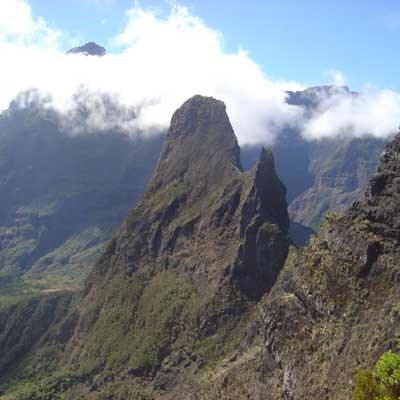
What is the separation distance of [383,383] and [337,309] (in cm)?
2905

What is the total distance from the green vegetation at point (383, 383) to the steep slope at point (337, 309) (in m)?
11.6

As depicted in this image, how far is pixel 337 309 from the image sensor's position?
92.9 metres

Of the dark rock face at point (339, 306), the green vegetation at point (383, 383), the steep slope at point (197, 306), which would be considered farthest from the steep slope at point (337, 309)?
the steep slope at point (197, 306)

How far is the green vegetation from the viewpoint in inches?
2463

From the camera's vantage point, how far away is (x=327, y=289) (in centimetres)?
9762

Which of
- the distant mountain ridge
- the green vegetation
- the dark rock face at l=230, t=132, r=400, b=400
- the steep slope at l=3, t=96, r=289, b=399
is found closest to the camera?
the green vegetation

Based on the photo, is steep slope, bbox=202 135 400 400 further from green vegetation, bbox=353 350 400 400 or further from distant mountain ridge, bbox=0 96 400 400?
green vegetation, bbox=353 350 400 400

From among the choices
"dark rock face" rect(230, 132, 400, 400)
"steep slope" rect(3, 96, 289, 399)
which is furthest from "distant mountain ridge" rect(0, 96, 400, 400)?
"steep slope" rect(3, 96, 289, 399)

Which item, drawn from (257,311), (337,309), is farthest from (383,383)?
(257,311)

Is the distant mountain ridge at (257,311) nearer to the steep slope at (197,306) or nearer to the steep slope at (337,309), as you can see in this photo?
the steep slope at (337,309)

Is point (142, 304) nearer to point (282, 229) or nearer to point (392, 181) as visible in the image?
point (282, 229)

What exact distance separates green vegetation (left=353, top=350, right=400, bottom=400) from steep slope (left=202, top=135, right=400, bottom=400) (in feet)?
38.2

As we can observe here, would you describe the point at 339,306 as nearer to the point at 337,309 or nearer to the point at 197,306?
the point at 337,309

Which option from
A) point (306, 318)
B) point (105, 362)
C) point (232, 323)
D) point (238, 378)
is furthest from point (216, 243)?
point (306, 318)
